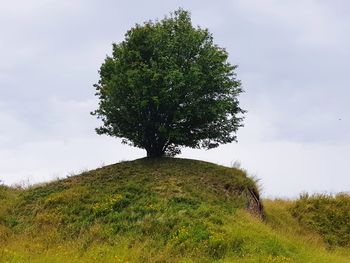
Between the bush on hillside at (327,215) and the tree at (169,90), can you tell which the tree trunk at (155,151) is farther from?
the bush on hillside at (327,215)

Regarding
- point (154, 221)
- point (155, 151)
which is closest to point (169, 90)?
point (155, 151)

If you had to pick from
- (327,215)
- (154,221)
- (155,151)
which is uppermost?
(155,151)

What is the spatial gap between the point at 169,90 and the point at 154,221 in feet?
26.7

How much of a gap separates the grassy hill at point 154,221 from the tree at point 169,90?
1.86 meters

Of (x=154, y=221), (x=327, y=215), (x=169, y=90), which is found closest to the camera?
(x=154, y=221)

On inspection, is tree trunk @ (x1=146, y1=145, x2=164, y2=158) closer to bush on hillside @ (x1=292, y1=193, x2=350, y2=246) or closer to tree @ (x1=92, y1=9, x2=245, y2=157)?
tree @ (x1=92, y1=9, x2=245, y2=157)

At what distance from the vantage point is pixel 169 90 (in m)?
26.8

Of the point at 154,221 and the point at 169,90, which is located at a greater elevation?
the point at 169,90

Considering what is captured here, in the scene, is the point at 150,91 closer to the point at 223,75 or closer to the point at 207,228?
the point at 223,75

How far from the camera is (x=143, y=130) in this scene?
28.3m

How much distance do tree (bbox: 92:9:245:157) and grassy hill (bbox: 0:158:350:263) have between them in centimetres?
186

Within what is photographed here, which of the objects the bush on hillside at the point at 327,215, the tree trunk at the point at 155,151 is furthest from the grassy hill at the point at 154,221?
the tree trunk at the point at 155,151

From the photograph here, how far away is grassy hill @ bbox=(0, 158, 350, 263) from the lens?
750 inches

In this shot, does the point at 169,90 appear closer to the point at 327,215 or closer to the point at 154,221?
the point at 154,221
